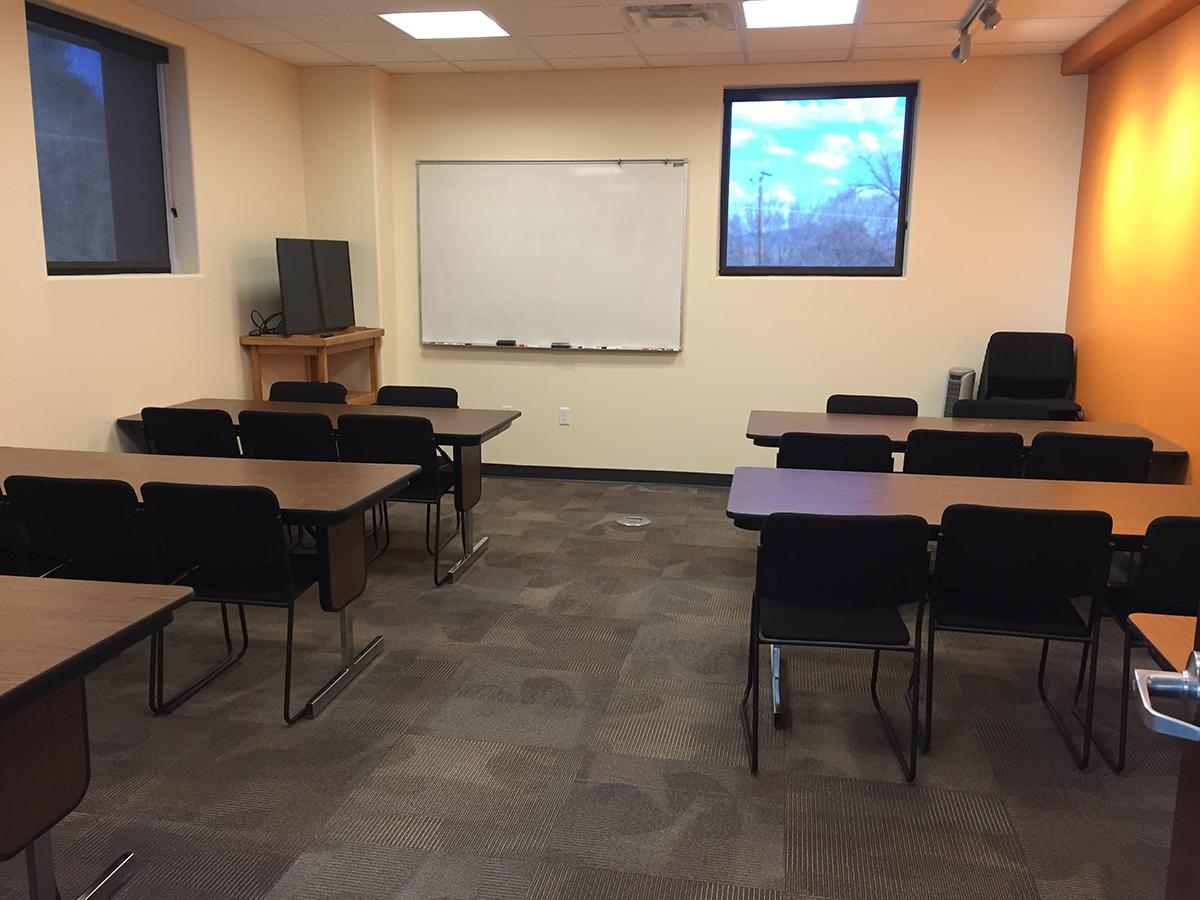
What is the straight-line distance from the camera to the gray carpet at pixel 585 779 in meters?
2.25

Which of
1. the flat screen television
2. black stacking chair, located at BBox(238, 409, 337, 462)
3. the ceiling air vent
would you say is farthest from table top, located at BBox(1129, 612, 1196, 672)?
the flat screen television

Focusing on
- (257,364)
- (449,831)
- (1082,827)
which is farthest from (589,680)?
(257,364)

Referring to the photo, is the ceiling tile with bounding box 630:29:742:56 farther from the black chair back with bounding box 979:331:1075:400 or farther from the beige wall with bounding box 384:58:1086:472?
the black chair back with bounding box 979:331:1075:400

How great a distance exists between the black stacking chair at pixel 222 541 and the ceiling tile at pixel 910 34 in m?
4.15

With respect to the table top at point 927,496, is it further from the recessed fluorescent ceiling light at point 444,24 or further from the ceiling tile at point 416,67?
the ceiling tile at point 416,67

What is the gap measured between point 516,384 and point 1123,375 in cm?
390

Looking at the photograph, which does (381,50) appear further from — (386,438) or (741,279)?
(386,438)

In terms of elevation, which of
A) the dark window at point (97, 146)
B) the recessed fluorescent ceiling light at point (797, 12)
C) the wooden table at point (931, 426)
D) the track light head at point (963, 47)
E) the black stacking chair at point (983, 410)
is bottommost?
the wooden table at point (931, 426)

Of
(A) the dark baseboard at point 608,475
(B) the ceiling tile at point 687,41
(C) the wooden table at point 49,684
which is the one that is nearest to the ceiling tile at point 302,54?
(B) the ceiling tile at point 687,41

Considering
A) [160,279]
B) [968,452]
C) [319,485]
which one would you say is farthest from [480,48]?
[968,452]

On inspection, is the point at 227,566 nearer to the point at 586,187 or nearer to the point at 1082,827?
the point at 1082,827

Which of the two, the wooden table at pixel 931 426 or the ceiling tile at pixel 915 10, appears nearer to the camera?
the wooden table at pixel 931 426

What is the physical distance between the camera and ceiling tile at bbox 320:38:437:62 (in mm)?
5418

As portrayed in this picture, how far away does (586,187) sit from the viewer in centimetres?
623
